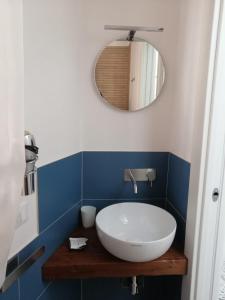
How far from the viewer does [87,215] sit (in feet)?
5.00

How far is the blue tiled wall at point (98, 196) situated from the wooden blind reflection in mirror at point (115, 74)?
378mm

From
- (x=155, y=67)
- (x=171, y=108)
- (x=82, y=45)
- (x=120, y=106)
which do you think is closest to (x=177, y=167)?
(x=171, y=108)

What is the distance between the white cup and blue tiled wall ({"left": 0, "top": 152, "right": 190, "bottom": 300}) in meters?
0.04

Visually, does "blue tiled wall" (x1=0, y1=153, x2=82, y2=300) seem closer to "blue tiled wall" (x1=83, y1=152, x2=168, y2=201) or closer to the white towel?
"blue tiled wall" (x1=83, y1=152, x2=168, y2=201)

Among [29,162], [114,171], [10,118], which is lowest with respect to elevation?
[114,171]

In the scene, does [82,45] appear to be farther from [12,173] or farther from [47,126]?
[12,173]

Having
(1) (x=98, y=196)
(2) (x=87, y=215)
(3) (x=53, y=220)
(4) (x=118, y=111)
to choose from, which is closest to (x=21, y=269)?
(3) (x=53, y=220)

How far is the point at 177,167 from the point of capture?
4.77ft

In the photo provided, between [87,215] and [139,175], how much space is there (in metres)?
0.45

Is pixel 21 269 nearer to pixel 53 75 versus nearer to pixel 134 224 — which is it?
pixel 134 224

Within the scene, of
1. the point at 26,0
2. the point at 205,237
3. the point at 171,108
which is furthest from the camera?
the point at 171,108

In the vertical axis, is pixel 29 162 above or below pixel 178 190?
above

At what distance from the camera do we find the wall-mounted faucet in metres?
1.59

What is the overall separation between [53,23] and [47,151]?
0.64 m
